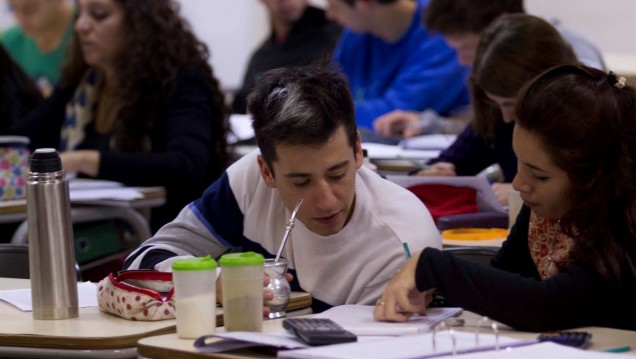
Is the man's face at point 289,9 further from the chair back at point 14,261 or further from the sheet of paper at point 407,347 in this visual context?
the sheet of paper at point 407,347

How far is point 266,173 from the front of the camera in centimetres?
219

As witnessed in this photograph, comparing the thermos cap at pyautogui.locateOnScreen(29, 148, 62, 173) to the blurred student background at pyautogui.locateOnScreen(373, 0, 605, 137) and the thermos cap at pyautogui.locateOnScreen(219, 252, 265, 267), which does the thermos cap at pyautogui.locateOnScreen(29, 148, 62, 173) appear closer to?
the thermos cap at pyautogui.locateOnScreen(219, 252, 265, 267)

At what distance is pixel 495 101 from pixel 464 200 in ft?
1.31

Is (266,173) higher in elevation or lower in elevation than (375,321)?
higher

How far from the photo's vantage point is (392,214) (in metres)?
2.14

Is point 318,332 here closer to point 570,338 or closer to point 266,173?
point 570,338

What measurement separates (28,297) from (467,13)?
2.48 metres

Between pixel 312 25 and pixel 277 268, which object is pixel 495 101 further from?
pixel 312 25

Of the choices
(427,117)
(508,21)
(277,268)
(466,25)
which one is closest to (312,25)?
(427,117)

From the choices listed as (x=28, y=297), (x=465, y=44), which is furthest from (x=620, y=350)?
(x=465, y=44)

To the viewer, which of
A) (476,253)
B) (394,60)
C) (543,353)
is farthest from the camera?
(394,60)

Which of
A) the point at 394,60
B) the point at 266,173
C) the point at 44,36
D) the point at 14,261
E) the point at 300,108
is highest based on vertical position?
the point at 44,36

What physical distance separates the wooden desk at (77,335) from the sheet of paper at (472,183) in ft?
4.10

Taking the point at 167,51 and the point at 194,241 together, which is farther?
the point at 167,51
